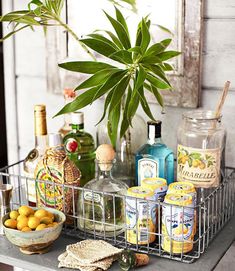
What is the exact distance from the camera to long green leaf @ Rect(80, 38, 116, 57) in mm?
1417

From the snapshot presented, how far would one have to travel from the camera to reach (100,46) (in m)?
1.43

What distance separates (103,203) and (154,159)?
20 centimetres

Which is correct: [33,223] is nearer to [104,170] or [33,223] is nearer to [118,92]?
[104,170]

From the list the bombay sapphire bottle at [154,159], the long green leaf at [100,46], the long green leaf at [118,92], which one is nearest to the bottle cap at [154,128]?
the bombay sapphire bottle at [154,159]

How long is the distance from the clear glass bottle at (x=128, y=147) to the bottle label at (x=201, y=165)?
21 cm

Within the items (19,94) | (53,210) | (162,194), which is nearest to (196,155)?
(162,194)

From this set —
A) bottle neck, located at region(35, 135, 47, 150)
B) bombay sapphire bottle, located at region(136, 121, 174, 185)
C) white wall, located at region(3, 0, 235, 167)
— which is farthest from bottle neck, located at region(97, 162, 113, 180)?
white wall, located at region(3, 0, 235, 167)

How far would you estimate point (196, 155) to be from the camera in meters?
1.42

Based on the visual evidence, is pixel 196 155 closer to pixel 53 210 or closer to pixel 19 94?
pixel 53 210

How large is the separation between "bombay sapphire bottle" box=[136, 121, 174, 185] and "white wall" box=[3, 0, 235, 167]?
17 cm

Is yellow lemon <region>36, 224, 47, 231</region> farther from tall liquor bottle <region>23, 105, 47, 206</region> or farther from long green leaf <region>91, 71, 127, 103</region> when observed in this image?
long green leaf <region>91, 71, 127, 103</region>

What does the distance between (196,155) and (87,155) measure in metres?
0.33

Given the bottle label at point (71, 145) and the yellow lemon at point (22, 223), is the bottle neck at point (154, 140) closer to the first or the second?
the bottle label at point (71, 145)

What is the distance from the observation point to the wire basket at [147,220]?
4.34ft
